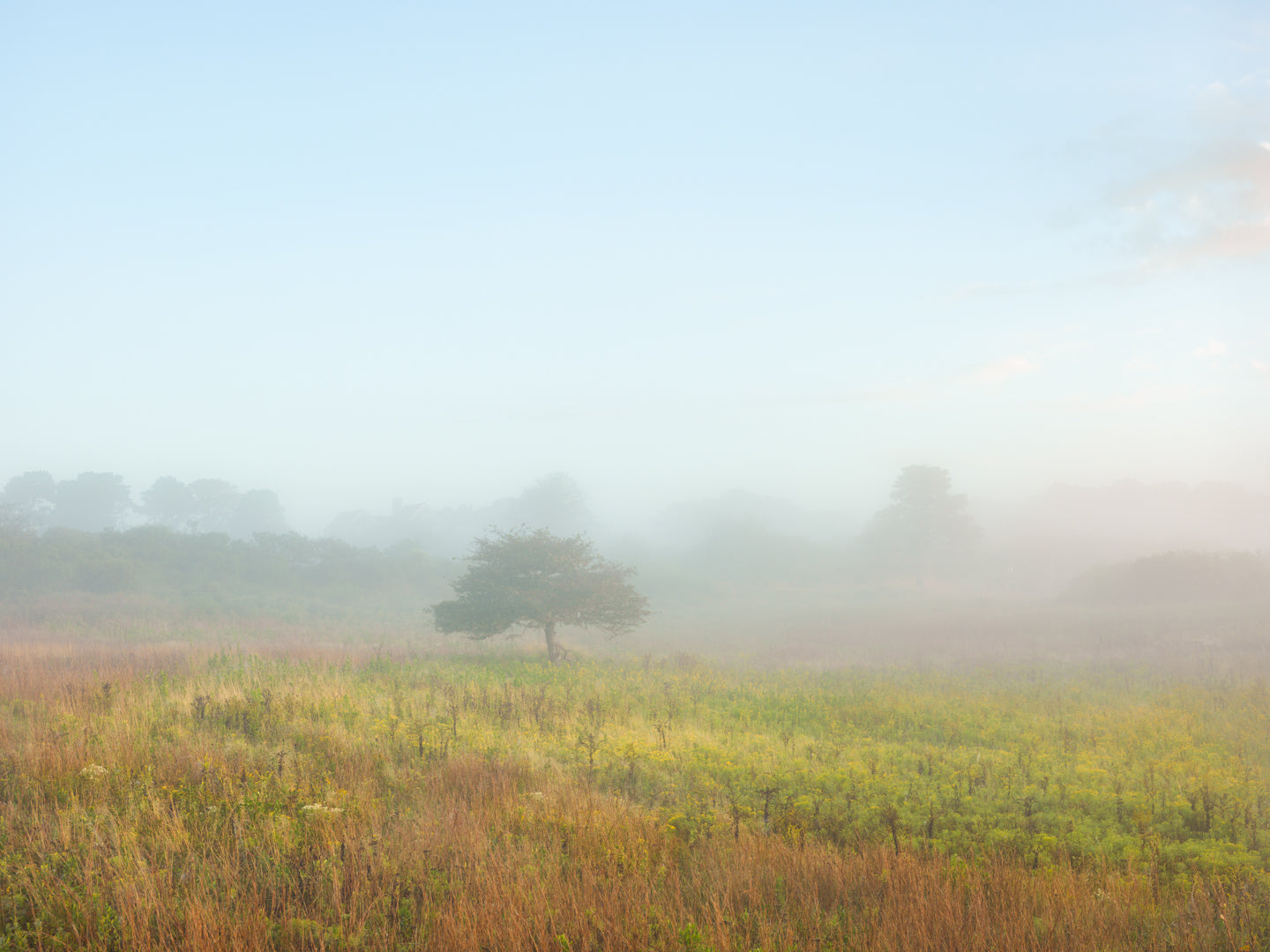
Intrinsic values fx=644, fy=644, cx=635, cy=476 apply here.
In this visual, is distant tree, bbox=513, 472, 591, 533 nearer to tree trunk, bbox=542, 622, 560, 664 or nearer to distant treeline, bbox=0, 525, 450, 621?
distant treeline, bbox=0, 525, 450, 621

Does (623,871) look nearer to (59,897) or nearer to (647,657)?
(59,897)

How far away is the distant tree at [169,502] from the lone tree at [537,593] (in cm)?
9111

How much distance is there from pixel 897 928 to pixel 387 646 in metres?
24.3

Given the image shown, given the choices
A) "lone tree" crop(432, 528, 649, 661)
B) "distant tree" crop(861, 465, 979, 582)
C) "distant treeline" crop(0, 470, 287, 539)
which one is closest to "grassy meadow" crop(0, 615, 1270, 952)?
"lone tree" crop(432, 528, 649, 661)

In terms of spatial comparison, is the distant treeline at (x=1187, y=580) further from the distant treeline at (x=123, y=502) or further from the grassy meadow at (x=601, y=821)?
the distant treeline at (x=123, y=502)

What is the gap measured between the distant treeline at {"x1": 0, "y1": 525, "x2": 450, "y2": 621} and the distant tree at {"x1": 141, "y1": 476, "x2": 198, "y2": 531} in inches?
2193

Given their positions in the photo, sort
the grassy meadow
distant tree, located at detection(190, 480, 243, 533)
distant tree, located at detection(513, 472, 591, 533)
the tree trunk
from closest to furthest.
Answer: the grassy meadow, the tree trunk, distant tree, located at detection(513, 472, 591, 533), distant tree, located at detection(190, 480, 243, 533)

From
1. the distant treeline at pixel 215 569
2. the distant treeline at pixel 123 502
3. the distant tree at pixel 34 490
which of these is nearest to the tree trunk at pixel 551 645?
the distant treeline at pixel 215 569

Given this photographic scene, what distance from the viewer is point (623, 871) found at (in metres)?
4.67

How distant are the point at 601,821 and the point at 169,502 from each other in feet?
365

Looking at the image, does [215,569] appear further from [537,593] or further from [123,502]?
[123,502]

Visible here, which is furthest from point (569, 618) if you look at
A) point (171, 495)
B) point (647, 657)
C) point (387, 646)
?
point (171, 495)

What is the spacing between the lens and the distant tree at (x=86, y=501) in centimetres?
9250

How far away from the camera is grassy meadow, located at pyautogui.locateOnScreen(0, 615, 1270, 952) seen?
379cm
